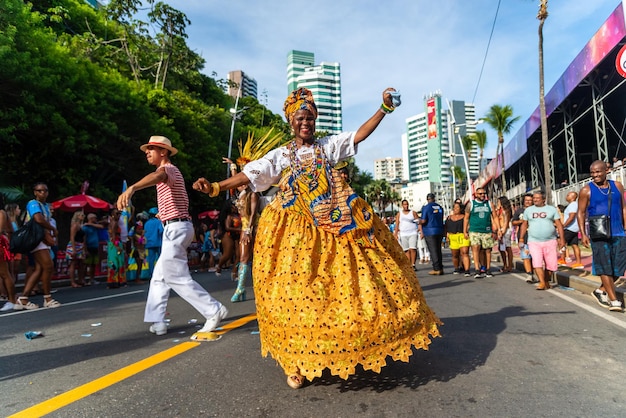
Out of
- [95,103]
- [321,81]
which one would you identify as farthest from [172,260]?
[321,81]

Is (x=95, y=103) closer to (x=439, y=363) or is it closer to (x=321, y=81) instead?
(x=439, y=363)

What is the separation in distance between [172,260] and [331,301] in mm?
2194

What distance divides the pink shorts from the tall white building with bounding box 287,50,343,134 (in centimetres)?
14976

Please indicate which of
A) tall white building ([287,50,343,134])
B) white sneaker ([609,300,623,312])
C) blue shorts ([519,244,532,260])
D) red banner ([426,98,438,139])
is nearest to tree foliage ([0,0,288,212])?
blue shorts ([519,244,532,260])

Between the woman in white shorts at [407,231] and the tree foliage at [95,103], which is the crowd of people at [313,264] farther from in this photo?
the tree foliage at [95,103]

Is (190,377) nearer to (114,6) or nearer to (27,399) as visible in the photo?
(27,399)

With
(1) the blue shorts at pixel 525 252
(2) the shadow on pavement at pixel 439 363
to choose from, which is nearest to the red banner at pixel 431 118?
(1) the blue shorts at pixel 525 252

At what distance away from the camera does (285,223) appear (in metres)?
3.28

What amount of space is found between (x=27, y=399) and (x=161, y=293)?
180 centimetres

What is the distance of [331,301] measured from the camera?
2.83m

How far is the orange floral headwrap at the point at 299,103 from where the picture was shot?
3410mm

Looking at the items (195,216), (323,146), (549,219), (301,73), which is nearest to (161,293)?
(323,146)

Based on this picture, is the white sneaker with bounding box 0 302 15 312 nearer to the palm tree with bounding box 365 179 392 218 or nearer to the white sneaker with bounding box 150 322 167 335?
the white sneaker with bounding box 150 322 167 335

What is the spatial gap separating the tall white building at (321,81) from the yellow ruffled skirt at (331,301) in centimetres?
15416
